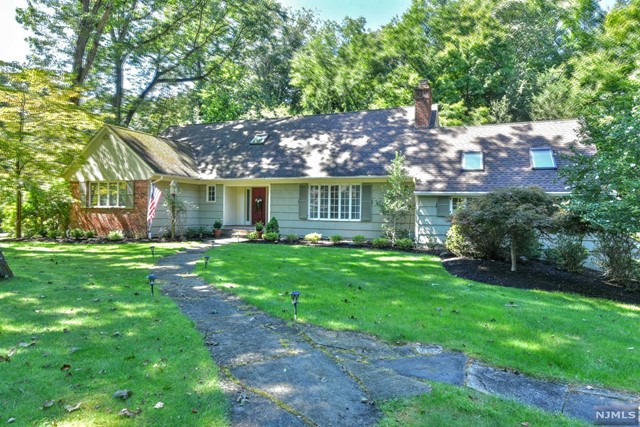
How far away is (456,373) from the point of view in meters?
3.75

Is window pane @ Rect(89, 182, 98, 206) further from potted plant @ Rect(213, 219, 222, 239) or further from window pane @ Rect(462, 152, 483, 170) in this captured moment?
window pane @ Rect(462, 152, 483, 170)

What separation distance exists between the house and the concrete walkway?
32.6ft

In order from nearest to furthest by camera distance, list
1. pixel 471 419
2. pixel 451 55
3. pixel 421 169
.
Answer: pixel 471 419 < pixel 421 169 < pixel 451 55

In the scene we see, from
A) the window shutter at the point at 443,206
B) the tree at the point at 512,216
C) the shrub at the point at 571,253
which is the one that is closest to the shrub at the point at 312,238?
the window shutter at the point at 443,206

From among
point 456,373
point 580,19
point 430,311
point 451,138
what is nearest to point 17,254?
point 430,311

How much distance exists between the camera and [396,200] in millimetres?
13930

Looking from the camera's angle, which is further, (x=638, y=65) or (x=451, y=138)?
(x=638, y=65)

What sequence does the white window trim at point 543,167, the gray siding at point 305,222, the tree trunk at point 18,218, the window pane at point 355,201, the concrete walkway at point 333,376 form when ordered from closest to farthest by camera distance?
1. the concrete walkway at point 333,376
2. the white window trim at point 543,167
3. the gray siding at point 305,222
4. the window pane at point 355,201
5. the tree trunk at point 18,218

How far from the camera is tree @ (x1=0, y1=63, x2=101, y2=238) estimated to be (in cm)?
1415

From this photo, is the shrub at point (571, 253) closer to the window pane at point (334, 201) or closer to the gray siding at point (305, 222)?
the gray siding at point (305, 222)

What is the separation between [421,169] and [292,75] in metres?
19.0

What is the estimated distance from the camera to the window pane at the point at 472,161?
46.6ft

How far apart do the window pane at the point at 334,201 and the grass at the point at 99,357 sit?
31.9 ft

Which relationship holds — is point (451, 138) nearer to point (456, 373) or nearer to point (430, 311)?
point (430, 311)
